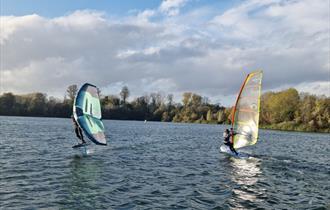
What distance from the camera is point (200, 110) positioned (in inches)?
7500

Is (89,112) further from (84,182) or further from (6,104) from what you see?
(6,104)

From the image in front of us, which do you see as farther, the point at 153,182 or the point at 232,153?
the point at 232,153

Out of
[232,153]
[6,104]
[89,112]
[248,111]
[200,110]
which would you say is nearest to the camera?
[89,112]

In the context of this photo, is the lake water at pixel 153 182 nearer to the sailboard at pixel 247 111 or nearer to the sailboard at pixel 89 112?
the sailboard at pixel 89 112

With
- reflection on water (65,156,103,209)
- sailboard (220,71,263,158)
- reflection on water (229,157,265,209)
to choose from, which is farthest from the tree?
reflection on water (229,157,265,209)

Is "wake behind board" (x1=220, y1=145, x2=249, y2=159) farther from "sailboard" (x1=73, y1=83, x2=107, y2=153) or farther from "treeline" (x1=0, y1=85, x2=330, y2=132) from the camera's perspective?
"treeline" (x1=0, y1=85, x2=330, y2=132)

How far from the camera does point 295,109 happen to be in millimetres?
127188

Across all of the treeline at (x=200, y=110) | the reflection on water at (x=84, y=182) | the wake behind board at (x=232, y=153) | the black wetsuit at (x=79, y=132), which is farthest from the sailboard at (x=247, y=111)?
the treeline at (x=200, y=110)

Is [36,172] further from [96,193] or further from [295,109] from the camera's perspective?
[295,109]

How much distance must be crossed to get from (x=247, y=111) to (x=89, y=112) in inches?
549

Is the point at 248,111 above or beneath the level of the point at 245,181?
above

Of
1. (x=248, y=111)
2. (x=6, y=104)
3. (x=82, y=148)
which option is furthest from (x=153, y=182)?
(x=6, y=104)

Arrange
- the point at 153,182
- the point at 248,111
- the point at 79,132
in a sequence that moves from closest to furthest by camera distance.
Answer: the point at 153,182, the point at 79,132, the point at 248,111

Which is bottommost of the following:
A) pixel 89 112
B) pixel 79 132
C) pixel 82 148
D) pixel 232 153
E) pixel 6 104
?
pixel 232 153
